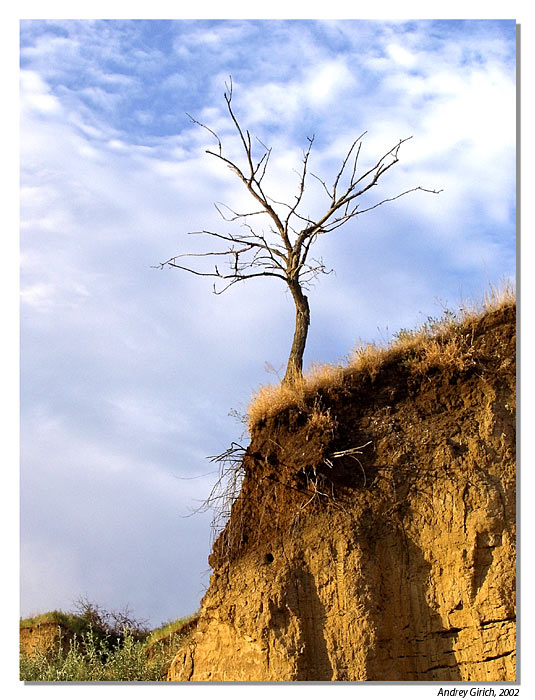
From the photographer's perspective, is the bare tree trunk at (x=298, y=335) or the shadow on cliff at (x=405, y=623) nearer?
the shadow on cliff at (x=405, y=623)

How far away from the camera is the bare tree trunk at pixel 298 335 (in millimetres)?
10391

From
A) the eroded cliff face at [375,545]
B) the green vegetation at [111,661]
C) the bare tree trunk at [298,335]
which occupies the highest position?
the bare tree trunk at [298,335]

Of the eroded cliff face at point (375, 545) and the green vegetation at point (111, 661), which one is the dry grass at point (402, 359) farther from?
the green vegetation at point (111, 661)

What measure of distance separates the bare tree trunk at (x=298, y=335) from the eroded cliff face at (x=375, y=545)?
0.74 m

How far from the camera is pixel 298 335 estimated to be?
1069 cm

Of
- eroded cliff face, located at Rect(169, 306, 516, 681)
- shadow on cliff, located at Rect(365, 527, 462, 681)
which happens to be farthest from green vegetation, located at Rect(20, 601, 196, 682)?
shadow on cliff, located at Rect(365, 527, 462, 681)

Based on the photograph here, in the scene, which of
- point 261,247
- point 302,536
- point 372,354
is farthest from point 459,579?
point 261,247

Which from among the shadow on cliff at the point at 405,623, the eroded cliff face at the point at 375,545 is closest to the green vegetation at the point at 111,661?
the eroded cliff face at the point at 375,545

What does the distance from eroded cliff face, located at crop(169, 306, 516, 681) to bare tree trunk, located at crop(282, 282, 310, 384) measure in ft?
2.41

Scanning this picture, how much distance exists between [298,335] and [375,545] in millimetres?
3113

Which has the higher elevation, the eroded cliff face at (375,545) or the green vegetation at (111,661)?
the eroded cliff face at (375,545)

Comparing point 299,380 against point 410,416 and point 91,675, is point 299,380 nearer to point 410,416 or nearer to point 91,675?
point 410,416

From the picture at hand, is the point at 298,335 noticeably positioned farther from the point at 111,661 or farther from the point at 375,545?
the point at 111,661

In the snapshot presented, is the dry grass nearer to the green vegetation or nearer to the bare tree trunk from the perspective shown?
the bare tree trunk
